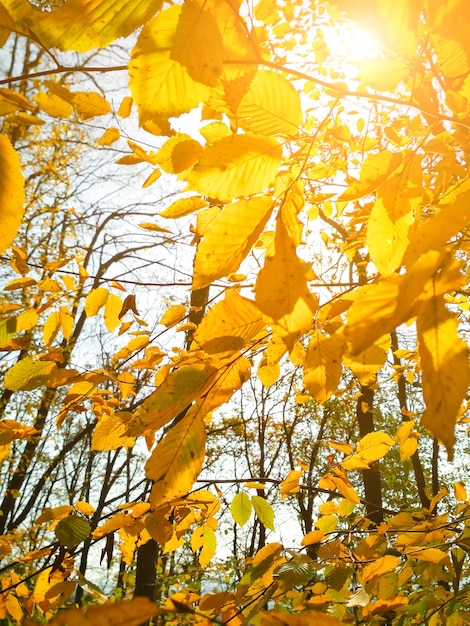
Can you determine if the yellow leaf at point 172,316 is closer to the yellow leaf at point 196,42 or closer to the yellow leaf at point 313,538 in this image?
the yellow leaf at point 313,538

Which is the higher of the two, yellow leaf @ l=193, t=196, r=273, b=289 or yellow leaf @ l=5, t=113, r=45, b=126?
yellow leaf @ l=5, t=113, r=45, b=126

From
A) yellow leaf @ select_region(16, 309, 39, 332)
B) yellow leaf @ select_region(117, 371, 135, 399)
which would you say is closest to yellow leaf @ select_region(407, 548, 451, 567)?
yellow leaf @ select_region(117, 371, 135, 399)

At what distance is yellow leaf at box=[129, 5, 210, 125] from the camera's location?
15.9 inches

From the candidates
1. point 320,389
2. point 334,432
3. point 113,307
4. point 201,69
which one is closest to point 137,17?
point 201,69

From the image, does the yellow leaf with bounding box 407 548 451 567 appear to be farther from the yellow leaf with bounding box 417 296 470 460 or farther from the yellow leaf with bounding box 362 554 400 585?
the yellow leaf with bounding box 417 296 470 460

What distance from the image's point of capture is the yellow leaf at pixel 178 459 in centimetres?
59

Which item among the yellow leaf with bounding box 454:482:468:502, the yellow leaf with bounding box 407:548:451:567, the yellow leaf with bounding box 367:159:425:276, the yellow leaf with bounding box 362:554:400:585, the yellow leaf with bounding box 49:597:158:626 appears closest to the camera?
the yellow leaf with bounding box 49:597:158:626

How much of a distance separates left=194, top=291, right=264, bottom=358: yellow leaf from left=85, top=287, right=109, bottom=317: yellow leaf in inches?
33.7


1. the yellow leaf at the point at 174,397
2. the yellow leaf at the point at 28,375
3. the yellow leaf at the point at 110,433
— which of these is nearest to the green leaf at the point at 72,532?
the yellow leaf at the point at 110,433

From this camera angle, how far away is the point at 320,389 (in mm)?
747

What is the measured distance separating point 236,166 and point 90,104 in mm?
379

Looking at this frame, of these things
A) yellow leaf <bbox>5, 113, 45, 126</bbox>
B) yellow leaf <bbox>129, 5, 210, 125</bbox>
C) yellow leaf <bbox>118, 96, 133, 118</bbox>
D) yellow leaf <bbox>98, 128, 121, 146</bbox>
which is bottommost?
yellow leaf <bbox>129, 5, 210, 125</bbox>

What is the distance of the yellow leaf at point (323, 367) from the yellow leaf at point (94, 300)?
82cm

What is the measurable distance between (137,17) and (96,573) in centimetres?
2126
